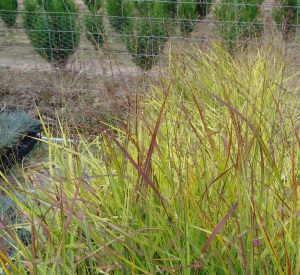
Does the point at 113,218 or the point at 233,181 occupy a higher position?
the point at 233,181

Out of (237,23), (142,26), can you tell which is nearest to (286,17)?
(237,23)

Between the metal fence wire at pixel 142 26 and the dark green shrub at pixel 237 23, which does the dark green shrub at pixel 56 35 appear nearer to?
the metal fence wire at pixel 142 26

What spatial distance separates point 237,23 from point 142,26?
1240 millimetres

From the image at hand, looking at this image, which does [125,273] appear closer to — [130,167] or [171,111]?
[130,167]

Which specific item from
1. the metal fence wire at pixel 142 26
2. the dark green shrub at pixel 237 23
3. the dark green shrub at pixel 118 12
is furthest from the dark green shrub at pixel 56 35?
the dark green shrub at pixel 237 23

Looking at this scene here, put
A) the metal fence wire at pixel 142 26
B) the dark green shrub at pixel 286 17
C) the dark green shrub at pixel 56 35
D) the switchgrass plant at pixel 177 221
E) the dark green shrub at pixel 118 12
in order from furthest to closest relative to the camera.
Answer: the dark green shrub at pixel 118 12
the dark green shrub at pixel 56 35
the metal fence wire at pixel 142 26
the dark green shrub at pixel 286 17
the switchgrass plant at pixel 177 221

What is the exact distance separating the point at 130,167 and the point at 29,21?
6345 mm

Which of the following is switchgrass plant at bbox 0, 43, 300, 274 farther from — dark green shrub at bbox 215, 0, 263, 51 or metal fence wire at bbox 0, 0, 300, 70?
metal fence wire at bbox 0, 0, 300, 70

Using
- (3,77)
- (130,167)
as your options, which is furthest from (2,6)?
(130,167)

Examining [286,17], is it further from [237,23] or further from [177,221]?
[177,221]

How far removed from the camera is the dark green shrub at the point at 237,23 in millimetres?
5111

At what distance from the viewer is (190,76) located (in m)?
3.98

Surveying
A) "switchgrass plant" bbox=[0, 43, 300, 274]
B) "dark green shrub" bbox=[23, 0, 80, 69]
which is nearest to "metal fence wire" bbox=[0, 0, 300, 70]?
"dark green shrub" bbox=[23, 0, 80, 69]

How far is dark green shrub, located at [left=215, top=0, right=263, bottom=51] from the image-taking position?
201 inches
